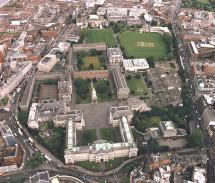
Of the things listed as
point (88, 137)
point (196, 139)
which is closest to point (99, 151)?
point (88, 137)

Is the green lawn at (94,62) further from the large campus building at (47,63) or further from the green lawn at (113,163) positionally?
the green lawn at (113,163)

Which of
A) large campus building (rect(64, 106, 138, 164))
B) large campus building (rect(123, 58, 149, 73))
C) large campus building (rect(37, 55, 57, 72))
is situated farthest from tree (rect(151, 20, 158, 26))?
large campus building (rect(64, 106, 138, 164))

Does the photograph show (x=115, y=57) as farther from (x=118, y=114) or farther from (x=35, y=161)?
(x=35, y=161)

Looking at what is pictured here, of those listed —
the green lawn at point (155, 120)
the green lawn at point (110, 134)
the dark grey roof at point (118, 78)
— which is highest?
the dark grey roof at point (118, 78)

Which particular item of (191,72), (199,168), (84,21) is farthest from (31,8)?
(199,168)

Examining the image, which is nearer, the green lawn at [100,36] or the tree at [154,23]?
the green lawn at [100,36]

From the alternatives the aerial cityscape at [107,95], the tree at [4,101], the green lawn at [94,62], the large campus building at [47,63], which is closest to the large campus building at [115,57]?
the aerial cityscape at [107,95]

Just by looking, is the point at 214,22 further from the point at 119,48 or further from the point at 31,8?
the point at 31,8

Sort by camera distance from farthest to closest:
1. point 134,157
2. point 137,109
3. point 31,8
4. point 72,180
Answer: point 31,8 < point 137,109 < point 134,157 < point 72,180
